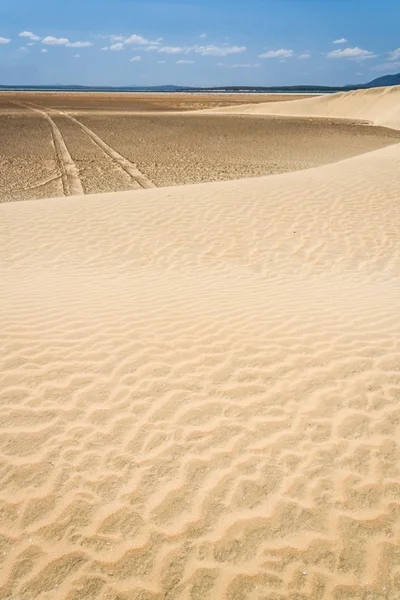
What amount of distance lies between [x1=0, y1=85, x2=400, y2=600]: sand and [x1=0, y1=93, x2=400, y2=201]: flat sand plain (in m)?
10.7

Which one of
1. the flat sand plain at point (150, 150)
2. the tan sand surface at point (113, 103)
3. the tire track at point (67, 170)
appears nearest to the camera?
the tire track at point (67, 170)

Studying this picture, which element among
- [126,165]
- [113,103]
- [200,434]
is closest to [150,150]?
[126,165]

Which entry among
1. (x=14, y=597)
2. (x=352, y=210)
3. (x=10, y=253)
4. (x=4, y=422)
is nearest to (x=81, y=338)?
(x=4, y=422)

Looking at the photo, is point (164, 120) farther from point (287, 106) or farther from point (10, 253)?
point (10, 253)

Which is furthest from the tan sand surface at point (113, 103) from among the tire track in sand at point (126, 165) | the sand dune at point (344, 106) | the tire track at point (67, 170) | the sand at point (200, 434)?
the sand at point (200, 434)

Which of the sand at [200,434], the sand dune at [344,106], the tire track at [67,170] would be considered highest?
the sand dune at [344,106]

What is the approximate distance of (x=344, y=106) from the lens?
188 feet

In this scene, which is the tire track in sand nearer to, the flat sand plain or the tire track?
the flat sand plain

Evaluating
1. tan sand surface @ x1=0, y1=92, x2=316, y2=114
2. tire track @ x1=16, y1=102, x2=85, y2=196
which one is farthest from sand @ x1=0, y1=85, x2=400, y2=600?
tan sand surface @ x1=0, y1=92, x2=316, y2=114

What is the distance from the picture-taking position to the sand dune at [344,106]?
172 ft

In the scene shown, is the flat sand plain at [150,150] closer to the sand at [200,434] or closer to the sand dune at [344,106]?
the sand at [200,434]

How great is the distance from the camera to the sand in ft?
9.39

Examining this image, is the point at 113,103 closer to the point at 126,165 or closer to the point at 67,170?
the point at 126,165

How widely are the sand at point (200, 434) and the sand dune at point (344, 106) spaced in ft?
163
